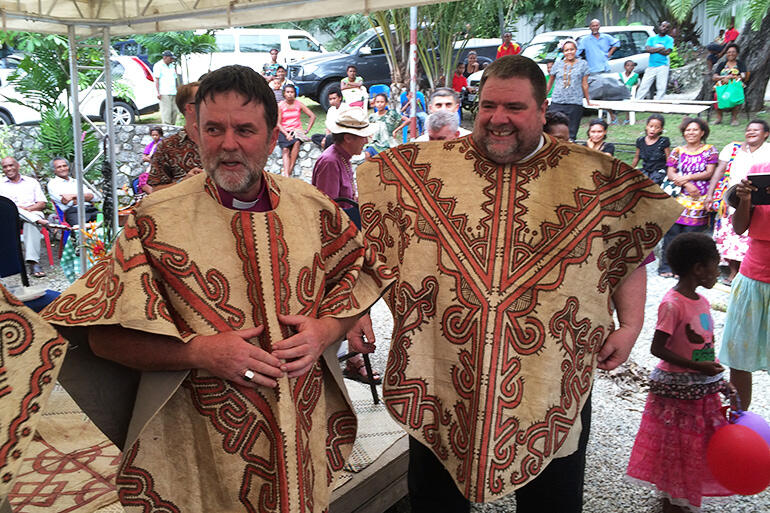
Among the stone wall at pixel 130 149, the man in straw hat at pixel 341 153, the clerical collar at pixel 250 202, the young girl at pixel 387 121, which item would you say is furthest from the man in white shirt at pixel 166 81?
the clerical collar at pixel 250 202

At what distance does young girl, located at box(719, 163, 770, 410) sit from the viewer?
13.4 feet

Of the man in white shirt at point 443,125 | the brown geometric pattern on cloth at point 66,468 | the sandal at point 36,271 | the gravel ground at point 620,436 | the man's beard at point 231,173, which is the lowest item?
the sandal at point 36,271

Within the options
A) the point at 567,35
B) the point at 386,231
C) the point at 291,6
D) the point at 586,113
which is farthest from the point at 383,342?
the point at 567,35

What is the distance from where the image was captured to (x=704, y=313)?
3410 millimetres

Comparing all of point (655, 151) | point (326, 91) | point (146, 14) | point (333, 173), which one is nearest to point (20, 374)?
point (333, 173)

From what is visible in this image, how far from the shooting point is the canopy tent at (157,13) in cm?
563

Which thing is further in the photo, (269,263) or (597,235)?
(597,235)

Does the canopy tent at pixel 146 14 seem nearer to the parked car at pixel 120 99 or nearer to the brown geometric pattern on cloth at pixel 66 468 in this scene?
the brown geometric pattern on cloth at pixel 66 468

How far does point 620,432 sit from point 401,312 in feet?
9.02

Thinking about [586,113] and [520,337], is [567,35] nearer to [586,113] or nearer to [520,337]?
[586,113]

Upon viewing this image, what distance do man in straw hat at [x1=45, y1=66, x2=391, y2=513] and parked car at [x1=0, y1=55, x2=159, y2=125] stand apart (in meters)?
13.3

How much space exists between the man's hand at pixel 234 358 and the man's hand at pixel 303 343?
44 millimetres

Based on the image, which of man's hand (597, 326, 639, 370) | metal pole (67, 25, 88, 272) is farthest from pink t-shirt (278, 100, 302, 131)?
man's hand (597, 326, 639, 370)

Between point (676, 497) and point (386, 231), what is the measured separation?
214cm
